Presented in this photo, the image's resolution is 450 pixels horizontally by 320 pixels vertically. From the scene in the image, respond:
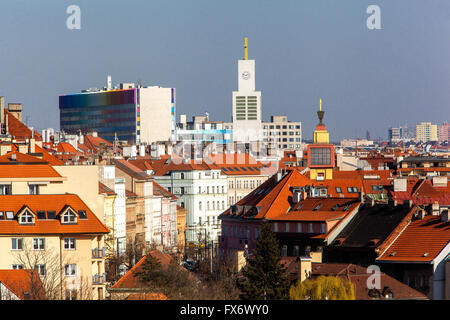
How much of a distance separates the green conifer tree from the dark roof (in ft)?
53.6

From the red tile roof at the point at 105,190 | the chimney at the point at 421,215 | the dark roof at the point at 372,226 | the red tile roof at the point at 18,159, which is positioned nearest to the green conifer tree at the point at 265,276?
the dark roof at the point at 372,226

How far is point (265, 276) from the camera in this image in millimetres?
48875

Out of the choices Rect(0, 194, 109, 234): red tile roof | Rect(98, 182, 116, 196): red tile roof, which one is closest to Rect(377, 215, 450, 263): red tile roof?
Rect(0, 194, 109, 234): red tile roof

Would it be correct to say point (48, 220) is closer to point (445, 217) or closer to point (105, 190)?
point (445, 217)

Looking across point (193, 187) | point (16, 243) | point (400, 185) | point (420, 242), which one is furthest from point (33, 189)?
point (193, 187)

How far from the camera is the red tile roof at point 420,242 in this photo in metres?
64.2

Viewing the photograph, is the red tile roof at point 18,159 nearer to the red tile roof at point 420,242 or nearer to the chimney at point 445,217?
the red tile roof at point 420,242

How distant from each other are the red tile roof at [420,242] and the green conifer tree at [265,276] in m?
12.2

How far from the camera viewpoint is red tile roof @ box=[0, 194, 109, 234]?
57.1 m

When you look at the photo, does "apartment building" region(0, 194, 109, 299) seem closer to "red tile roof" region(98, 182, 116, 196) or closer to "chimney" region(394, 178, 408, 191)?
"red tile roof" region(98, 182, 116, 196)
